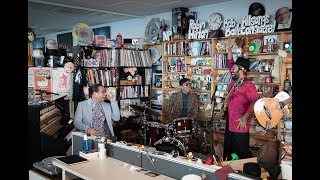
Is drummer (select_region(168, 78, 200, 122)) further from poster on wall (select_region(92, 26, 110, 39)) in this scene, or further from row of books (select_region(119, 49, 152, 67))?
poster on wall (select_region(92, 26, 110, 39))

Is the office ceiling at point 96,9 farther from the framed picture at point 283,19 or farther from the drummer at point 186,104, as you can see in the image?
the drummer at point 186,104

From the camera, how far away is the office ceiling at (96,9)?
21.4 feet

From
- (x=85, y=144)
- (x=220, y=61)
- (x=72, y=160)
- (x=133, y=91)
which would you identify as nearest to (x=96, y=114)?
(x=85, y=144)

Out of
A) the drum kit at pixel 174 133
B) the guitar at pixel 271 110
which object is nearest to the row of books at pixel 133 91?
the drum kit at pixel 174 133

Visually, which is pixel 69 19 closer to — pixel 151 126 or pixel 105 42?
pixel 105 42

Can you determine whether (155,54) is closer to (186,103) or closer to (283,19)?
(186,103)

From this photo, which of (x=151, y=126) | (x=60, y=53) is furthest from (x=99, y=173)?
(x=60, y=53)

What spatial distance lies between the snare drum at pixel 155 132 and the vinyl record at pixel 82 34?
2.03 meters

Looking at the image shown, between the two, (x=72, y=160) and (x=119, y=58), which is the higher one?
(x=119, y=58)

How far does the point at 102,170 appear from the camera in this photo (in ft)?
9.61

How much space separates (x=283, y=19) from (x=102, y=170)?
4.08 meters

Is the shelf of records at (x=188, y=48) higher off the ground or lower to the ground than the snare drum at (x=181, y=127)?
higher
